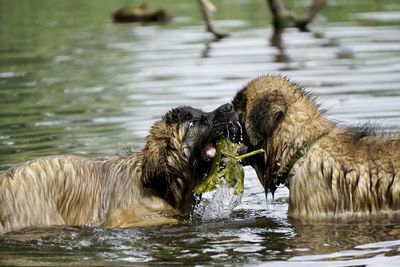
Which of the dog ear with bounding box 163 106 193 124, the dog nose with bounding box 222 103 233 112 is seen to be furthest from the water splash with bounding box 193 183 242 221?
the dog nose with bounding box 222 103 233 112

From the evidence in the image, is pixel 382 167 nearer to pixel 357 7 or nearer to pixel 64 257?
pixel 64 257

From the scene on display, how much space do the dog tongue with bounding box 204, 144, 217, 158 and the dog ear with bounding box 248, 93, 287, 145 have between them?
1.68 ft

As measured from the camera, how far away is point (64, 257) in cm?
1020

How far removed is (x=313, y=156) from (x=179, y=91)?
8.38 meters

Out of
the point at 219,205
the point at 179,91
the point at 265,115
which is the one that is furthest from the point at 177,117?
the point at 179,91

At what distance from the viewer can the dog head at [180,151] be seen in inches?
450

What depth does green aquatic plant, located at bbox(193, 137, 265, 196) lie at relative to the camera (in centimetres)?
1150

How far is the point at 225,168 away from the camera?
463 inches

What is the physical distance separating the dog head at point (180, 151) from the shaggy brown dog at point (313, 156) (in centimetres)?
32

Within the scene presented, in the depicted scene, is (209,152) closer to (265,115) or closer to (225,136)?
(225,136)

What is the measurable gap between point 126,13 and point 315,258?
23.3 m

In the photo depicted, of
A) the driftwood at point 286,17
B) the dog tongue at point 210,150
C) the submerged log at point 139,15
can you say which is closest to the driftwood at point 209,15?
the driftwood at point 286,17

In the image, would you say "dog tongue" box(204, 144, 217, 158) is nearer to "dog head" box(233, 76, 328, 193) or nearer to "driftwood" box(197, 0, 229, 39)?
"dog head" box(233, 76, 328, 193)

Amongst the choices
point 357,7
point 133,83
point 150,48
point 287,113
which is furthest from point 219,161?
point 357,7
